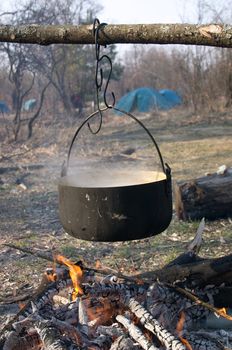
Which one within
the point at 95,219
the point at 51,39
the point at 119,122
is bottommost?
the point at 119,122

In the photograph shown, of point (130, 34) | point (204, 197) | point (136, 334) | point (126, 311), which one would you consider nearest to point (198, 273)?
point (126, 311)

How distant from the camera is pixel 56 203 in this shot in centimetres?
712

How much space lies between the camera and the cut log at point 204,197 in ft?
18.7

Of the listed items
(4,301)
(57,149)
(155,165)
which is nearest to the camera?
(4,301)

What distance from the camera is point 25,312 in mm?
2666

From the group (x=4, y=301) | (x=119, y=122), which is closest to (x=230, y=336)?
(x=4, y=301)

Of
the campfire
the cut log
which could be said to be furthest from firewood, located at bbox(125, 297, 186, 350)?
the cut log

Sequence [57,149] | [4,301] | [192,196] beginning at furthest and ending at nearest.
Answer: [57,149] → [192,196] → [4,301]

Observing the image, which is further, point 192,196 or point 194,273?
point 192,196

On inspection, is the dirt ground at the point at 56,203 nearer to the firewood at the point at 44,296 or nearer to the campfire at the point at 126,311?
the firewood at the point at 44,296

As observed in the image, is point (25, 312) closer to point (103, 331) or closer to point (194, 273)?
point (103, 331)

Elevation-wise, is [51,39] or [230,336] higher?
[51,39]

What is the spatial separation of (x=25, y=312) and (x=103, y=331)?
1.55 ft

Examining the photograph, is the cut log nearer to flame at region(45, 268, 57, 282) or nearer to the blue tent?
flame at region(45, 268, 57, 282)
